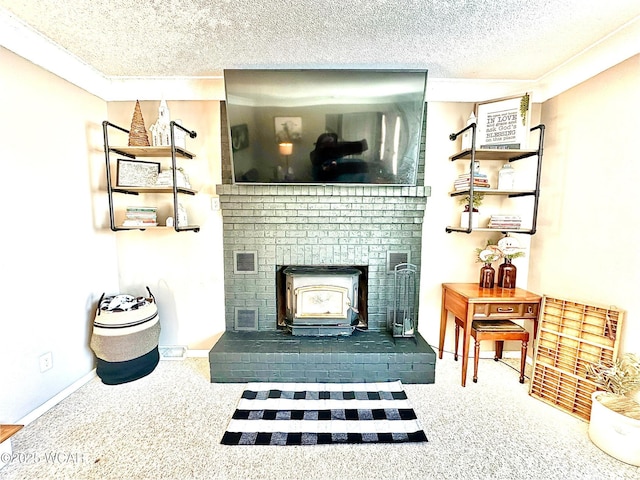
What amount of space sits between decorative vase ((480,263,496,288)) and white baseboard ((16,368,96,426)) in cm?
309

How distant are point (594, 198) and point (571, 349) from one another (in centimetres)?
98

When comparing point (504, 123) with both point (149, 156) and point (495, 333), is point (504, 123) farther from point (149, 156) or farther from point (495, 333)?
point (149, 156)

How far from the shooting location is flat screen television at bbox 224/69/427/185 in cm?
203

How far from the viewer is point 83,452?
4.97 feet

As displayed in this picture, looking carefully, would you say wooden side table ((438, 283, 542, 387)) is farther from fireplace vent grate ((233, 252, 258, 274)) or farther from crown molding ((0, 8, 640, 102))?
fireplace vent grate ((233, 252, 258, 274))

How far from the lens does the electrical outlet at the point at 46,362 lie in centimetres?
180

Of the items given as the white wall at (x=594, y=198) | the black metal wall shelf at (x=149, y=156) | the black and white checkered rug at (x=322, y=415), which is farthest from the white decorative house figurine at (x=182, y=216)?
the white wall at (x=594, y=198)

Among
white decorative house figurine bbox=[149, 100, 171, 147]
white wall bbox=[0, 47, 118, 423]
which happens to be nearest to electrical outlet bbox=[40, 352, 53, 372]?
white wall bbox=[0, 47, 118, 423]

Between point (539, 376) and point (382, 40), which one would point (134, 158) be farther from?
point (539, 376)

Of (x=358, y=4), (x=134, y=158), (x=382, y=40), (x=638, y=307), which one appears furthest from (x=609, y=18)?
(x=134, y=158)

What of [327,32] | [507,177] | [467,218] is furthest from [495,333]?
[327,32]

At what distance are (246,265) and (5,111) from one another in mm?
1691

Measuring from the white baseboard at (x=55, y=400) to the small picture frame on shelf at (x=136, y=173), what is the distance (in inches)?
57.2

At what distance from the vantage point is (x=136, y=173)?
221 cm
